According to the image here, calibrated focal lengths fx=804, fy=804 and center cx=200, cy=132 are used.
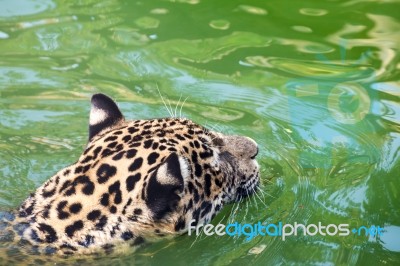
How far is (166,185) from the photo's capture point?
5.77 meters

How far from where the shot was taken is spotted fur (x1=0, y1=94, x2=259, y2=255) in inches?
230

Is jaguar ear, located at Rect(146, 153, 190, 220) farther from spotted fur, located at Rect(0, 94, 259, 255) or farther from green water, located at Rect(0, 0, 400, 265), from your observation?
green water, located at Rect(0, 0, 400, 265)

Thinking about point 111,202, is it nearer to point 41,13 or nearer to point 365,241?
point 365,241

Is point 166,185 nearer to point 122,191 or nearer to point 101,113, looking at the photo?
point 122,191

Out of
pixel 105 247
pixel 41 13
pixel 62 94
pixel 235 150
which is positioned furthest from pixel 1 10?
pixel 105 247

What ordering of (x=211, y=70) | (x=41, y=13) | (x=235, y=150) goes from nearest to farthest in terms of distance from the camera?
(x=235, y=150), (x=211, y=70), (x=41, y=13)

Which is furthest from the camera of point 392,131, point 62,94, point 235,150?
point 62,94

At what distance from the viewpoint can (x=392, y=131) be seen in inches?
338

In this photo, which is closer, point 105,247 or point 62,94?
point 105,247

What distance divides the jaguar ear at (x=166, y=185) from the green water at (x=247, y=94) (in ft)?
→ 1.61

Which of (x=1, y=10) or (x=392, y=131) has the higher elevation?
(x=1, y=10)

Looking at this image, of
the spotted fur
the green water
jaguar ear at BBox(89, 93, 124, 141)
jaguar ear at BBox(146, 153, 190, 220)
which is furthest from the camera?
the green water

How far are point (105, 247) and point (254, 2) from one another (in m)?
6.27

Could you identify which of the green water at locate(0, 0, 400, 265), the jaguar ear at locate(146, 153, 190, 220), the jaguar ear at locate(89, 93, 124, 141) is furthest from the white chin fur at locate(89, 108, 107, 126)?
the green water at locate(0, 0, 400, 265)
